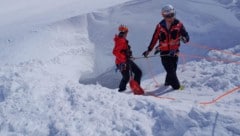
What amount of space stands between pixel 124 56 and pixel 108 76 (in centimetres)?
262

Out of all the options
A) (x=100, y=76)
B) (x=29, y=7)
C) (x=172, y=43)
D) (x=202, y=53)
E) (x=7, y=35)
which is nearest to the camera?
(x=172, y=43)

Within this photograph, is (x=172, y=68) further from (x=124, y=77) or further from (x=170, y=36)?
(x=124, y=77)

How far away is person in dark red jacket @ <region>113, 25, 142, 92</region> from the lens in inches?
345

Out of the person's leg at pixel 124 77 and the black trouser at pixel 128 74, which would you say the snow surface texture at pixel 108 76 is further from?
the person's leg at pixel 124 77

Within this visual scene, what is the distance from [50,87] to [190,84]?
310 centimetres

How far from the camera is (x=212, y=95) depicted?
7.74 meters

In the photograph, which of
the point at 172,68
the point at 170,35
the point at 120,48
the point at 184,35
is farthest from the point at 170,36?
the point at 120,48

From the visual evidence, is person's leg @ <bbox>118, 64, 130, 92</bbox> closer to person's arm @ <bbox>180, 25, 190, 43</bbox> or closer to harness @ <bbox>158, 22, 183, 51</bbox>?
harness @ <bbox>158, 22, 183, 51</bbox>

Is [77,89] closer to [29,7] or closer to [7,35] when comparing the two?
[7,35]

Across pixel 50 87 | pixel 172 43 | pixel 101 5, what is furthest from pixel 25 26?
pixel 172 43

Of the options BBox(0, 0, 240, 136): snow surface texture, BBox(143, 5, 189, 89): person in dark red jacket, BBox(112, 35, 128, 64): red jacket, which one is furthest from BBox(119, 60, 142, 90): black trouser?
BBox(143, 5, 189, 89): person in dark red jacket

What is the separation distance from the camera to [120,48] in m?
8.80

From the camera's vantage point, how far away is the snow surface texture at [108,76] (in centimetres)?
611

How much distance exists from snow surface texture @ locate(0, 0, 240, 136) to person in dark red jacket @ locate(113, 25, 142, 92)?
2.03 ft
